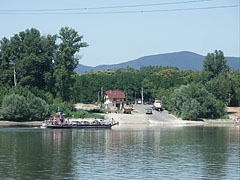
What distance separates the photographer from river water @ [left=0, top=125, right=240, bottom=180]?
36.9 metres

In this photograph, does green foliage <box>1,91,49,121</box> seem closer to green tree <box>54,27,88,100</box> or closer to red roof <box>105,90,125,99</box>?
green tree <box>54,27,88,100</box>

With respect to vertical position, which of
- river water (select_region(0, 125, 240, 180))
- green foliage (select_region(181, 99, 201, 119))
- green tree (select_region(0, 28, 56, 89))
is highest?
green tree (select_region(0, 28, 56, 89))

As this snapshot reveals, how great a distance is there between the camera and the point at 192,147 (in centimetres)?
5841

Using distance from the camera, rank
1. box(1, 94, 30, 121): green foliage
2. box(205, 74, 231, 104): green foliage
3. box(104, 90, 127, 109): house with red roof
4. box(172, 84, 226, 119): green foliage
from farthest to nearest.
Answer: box(104, 90, 127, 109): house with red roof, box(205, 74, 231, 104): green foliage, box(172, 84, 226, 119): green foliage, box(1, 94, 30, 121): green foliage

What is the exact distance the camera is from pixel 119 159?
4572 cm

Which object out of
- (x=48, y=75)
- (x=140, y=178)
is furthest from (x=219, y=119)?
(x=140, y=178)

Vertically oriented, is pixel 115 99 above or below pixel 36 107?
above

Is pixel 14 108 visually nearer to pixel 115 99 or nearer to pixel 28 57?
pixel 28 57

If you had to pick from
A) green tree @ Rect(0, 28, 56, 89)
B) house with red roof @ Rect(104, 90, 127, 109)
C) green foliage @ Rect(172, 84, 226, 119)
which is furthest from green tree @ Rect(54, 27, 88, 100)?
house with red roof @ Rect(104, 90, 127, 109)

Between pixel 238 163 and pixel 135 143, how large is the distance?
21.1 metres

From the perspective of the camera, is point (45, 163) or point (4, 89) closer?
point (45, 163)

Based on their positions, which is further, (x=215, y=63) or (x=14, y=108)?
(x=215, y=63)

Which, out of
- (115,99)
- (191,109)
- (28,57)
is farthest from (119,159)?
(115,99)

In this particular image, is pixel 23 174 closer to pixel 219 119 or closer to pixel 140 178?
pixel 140 178
